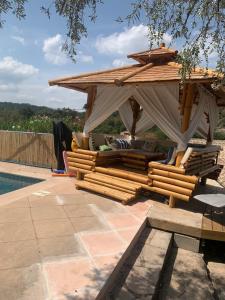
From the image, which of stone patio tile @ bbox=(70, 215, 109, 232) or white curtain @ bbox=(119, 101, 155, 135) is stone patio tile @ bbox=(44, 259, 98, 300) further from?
white curtain @ bbox=(119, 101, 155, 135)

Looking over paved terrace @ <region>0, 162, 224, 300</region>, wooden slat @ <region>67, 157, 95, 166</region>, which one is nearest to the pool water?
wooden slat @ <region>67, 157, 95, 166</region>

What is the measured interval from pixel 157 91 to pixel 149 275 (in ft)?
13.1

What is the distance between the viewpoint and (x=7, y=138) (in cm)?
1045

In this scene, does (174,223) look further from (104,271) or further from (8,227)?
(8,227)

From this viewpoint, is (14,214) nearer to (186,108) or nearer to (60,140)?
(186,108)

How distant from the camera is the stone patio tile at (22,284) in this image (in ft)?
9.32

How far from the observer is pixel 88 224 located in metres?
4.81

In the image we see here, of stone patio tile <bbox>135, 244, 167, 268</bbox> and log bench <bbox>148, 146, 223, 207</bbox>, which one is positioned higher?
log bench <bbox>148, 146, 223, 207</bbox>

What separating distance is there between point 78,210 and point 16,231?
138 cm

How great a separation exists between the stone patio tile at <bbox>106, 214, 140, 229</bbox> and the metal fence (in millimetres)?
4846

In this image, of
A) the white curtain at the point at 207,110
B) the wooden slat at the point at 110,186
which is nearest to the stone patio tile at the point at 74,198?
the wooden slat at the point at 110,186

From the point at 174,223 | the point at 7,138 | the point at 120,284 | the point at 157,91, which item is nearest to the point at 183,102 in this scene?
the point at 157,91

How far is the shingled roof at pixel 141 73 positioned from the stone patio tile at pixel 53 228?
2.98 meters

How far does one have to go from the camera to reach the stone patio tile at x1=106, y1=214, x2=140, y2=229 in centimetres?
488
